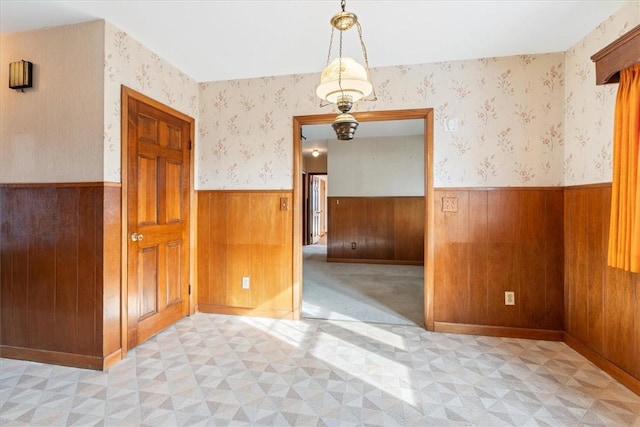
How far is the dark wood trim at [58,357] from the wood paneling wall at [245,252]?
113cm

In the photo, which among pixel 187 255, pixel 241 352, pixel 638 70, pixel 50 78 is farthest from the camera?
pixel 187 255

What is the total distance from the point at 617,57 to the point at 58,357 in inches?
162

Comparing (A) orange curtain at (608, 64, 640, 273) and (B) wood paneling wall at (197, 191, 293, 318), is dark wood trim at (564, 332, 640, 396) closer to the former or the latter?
(A) orange curtain at (608, 64, 640, 273)

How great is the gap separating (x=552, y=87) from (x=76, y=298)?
411 centimetres

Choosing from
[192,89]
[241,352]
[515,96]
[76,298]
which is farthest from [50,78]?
[515,96]

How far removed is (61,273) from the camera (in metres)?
2.30

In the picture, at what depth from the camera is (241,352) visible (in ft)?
8.11

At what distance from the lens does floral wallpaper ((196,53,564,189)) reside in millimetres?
2736

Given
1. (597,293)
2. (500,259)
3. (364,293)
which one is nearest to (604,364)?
(597,293)

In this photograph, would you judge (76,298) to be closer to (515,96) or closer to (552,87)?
(515,96)

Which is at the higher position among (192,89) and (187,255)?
(192,89)

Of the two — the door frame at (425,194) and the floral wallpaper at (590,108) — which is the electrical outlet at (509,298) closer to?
the door frame at (425,194)

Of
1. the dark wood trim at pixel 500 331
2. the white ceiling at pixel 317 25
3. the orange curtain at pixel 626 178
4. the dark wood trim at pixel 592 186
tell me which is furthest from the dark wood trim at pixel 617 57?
the dark wood trim at pixel 500 331

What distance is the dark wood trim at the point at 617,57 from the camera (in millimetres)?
1704
